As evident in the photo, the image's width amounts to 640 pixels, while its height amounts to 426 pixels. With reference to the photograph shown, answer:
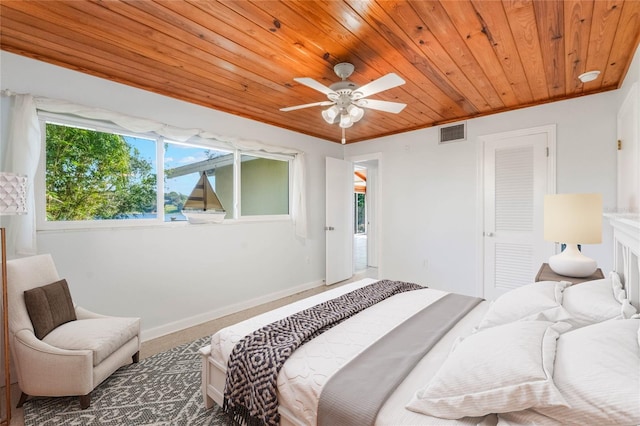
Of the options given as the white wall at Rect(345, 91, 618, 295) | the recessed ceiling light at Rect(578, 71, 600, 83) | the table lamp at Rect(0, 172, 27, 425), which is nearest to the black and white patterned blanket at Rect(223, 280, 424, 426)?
the table lamp at Rect(0, 172, 27, 425)

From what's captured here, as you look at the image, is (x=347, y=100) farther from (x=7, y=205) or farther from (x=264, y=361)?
(x=7, y=205)

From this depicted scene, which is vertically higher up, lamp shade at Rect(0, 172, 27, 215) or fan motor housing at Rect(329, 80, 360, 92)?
fan motor housing at Rect(329, 80, 360, 92)

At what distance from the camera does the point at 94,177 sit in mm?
2664

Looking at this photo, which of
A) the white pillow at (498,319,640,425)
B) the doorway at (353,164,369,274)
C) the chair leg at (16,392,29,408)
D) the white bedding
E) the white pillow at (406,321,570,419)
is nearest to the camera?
the white pillow at (498,319,640,425)

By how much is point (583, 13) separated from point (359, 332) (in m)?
2.33

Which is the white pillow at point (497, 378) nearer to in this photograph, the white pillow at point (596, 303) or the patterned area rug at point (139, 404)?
the white pillow at point (596, 303)

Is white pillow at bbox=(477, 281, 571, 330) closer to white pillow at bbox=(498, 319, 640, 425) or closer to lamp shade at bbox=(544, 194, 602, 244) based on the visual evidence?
white pillow at bbox=(498, 319, 640, 425)

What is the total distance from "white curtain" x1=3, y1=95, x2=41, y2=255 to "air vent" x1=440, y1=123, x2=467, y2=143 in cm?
432

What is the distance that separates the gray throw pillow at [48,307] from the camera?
1.94 metres

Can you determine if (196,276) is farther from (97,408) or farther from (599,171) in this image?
(599,171)

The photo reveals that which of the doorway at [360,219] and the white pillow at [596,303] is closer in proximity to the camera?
the white pillow at [596,303]

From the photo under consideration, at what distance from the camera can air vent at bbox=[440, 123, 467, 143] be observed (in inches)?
153

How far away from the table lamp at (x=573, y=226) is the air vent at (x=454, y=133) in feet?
6.18

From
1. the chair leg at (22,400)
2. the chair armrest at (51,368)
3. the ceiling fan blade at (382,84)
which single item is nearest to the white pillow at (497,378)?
the ceiling fan blade at (382,84)
